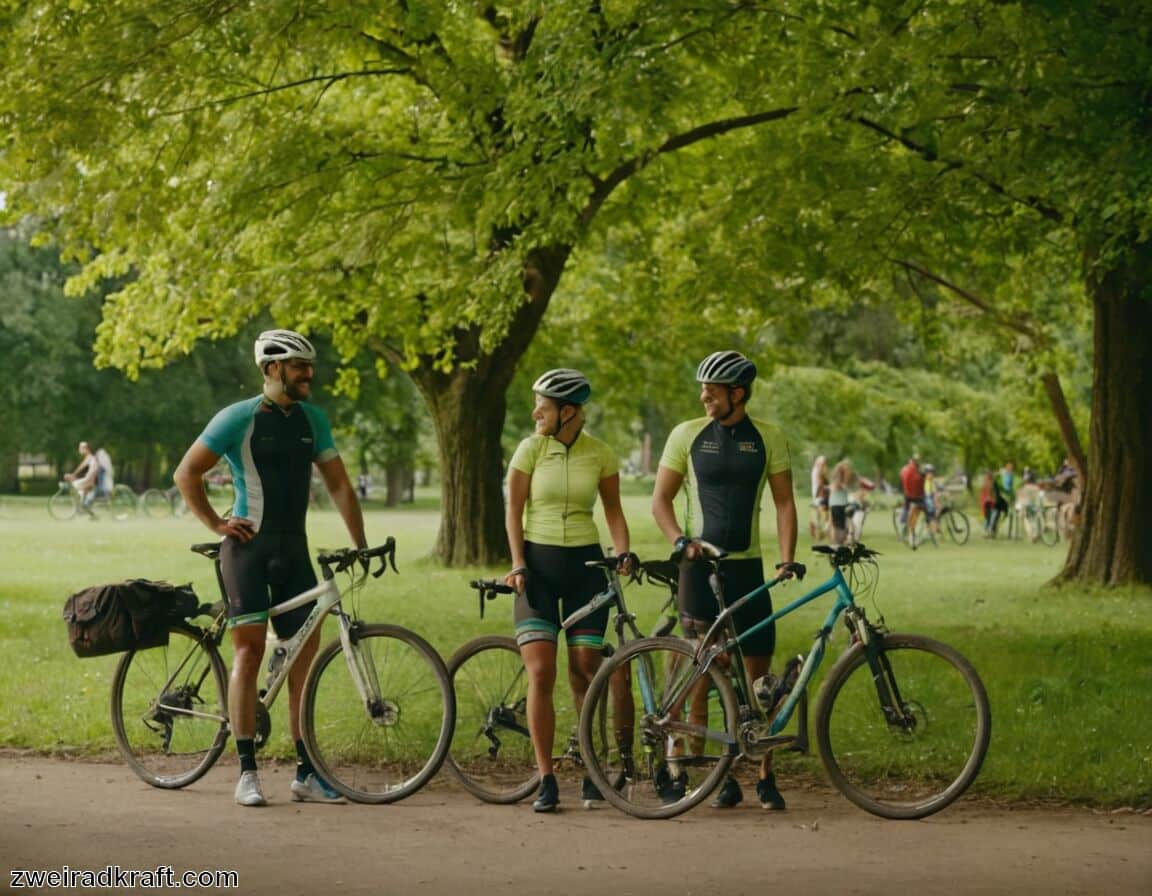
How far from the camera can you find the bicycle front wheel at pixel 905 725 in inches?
294

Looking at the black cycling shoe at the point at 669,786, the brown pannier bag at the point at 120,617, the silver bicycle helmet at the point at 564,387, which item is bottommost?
the black cycling shoe at the point at 669,786

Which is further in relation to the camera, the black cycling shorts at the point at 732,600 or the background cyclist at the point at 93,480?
the background cyclist at the point at 93,480

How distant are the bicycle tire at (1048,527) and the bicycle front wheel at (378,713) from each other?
88.9ft

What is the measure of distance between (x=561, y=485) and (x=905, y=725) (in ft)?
5.58

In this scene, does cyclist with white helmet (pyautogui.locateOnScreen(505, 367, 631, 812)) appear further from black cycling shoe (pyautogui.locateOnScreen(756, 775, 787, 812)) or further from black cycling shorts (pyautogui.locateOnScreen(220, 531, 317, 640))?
black cycling shorts (pyautogui.locateOnScreen(220, 531, 317, 640))

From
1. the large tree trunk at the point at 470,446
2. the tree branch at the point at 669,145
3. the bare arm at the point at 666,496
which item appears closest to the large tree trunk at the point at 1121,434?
the tree branch at the point at 669,145

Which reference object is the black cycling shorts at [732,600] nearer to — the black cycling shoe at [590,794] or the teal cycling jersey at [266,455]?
the black cycling shoe at [590,794]

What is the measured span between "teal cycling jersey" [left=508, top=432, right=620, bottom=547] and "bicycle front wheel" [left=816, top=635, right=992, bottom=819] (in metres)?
1.21

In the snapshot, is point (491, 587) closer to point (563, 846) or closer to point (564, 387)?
point (564, 387)

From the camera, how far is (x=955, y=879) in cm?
639

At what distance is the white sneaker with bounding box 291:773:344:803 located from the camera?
7.96m

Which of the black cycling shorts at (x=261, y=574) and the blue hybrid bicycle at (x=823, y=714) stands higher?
the black cycling shorts at (x=261, y=574)

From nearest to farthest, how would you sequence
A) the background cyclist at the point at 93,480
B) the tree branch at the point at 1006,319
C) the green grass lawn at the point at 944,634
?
1. the green grass lawn at the point at 944,634
2. the tree branch at the point at 1006,319
3. the background cyclist at the point at 93,480

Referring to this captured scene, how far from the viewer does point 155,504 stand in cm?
4341
